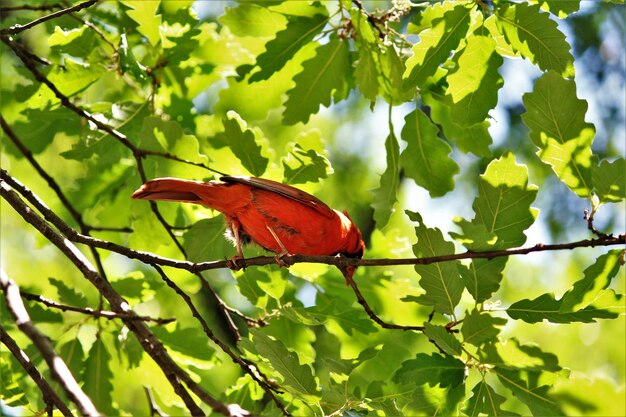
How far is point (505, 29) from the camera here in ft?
11.8

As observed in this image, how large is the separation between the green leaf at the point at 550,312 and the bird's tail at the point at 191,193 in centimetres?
175

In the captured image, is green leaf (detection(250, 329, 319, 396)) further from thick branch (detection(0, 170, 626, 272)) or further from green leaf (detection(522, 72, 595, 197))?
green leaf (detection(522, 72, 595, 197))

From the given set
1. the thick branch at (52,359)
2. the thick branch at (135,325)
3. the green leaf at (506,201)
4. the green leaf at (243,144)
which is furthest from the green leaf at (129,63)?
the thick branch at (52,359)

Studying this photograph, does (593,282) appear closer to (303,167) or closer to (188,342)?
(303,167)

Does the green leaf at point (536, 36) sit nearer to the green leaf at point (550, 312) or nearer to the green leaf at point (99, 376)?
the green leaf at point (550, 312)

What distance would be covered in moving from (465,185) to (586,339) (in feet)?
9.28

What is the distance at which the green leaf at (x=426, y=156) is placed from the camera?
447cm

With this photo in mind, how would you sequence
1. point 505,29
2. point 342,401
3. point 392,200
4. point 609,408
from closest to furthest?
point 609,408
point 342,401
point 505,29
point 392,200

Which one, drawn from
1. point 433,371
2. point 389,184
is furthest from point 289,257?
point 433,371

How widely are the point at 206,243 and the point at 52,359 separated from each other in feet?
7.93

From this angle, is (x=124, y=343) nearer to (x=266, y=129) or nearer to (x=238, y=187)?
(x=238, y=187)

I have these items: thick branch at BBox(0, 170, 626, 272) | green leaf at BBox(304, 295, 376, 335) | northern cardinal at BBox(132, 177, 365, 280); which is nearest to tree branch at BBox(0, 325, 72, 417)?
thick branch at BBox(0, 170, 626, 272)

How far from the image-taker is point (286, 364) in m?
3.26

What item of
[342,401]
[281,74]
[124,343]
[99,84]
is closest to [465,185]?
[99,84]
